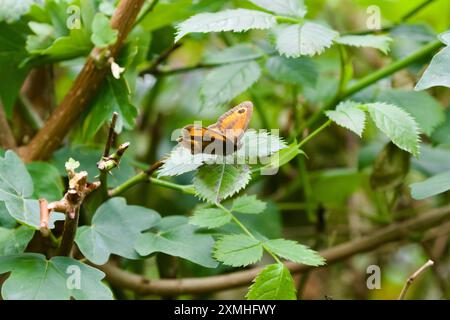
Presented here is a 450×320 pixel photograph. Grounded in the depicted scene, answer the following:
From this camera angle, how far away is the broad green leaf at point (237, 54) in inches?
33.4

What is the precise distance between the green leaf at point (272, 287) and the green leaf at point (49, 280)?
0.14 m

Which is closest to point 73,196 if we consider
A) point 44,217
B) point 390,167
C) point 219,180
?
point 44,217

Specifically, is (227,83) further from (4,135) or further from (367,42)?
(4,135)

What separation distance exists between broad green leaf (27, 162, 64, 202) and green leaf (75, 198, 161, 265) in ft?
0.27

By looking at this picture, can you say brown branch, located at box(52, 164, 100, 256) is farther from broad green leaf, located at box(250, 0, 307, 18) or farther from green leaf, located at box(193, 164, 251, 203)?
broad green leaf, located at box(250, 0, 307, 18)

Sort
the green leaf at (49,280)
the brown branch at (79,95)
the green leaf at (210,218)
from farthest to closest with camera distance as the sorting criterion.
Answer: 1. the brown branch at (79,95)
2. the green leaf at (210,218)
3. the green leaf at (49,280)

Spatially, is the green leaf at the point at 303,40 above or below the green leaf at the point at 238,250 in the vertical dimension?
above

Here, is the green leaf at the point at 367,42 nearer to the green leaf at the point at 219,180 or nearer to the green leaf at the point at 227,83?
the green leaf at the point at 227,83

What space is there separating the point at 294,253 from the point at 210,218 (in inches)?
4.2

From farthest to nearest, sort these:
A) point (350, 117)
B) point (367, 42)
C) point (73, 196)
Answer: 1. point (367, 42)
2. point (350, 117)
3. point (73, 196)

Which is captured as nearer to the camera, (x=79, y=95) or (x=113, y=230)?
(x=113, y=230)

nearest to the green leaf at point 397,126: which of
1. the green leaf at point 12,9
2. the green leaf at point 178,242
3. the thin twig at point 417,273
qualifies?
Result: the thin twig at point 417,273

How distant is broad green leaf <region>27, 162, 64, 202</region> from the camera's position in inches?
27.8

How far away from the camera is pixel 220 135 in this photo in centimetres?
57
